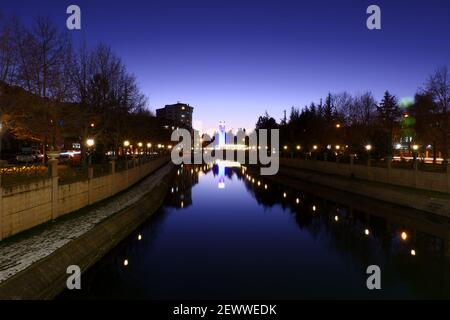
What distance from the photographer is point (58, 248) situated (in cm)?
1424

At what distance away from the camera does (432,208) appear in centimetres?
2672

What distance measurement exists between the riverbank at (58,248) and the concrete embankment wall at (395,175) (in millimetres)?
23910

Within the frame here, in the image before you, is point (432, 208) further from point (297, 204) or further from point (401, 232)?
point (297, 204)

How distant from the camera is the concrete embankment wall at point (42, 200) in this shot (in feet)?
48.1

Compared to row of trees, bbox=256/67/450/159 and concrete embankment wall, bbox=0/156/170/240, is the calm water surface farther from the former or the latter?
row of trees, bbox=256/67/450/159

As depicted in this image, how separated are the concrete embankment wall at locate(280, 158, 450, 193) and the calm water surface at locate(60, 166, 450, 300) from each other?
11.4ft

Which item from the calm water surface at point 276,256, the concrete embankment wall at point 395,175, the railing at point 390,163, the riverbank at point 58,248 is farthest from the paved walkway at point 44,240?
the railing at point 390,163

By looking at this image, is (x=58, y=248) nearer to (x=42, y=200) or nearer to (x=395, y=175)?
(x=42, y=200)

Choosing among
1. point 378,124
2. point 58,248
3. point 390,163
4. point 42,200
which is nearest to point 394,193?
point 390,163

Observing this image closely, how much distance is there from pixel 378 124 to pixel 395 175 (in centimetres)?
4575

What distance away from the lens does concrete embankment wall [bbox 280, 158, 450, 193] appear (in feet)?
93.0

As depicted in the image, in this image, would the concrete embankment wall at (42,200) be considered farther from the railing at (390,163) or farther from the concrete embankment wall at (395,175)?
the railing at (390,163)
